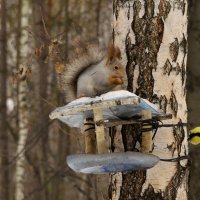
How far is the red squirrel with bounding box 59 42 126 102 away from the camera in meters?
3.30

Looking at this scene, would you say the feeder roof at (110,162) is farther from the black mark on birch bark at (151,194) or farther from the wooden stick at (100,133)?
the black mark on birch bark at (151,194)

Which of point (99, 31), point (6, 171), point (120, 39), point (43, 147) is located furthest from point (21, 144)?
point (120, 39)

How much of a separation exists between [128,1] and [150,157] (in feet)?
2.94

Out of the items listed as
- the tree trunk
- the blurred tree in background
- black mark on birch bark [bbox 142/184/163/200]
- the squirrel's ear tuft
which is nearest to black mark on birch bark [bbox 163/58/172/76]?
the squirrel's ear tuft

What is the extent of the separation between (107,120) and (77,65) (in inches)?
12.6

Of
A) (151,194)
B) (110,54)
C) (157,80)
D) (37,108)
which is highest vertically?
(110,54)

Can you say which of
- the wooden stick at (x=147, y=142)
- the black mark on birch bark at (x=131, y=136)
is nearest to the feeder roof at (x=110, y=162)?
the wooden stick at (x=147, y=142)

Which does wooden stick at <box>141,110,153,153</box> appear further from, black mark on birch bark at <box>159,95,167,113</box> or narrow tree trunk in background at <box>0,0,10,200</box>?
narrow tree trunk in background at <box>0,0,10,200</box>

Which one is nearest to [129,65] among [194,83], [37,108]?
[194,83]

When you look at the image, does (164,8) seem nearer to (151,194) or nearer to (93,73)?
(93,73)

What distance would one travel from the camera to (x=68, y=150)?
38.3ft

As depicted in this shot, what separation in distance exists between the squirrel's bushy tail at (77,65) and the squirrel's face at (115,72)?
8 cm

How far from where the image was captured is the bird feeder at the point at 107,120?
3117 mm

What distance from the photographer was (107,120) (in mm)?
3316
